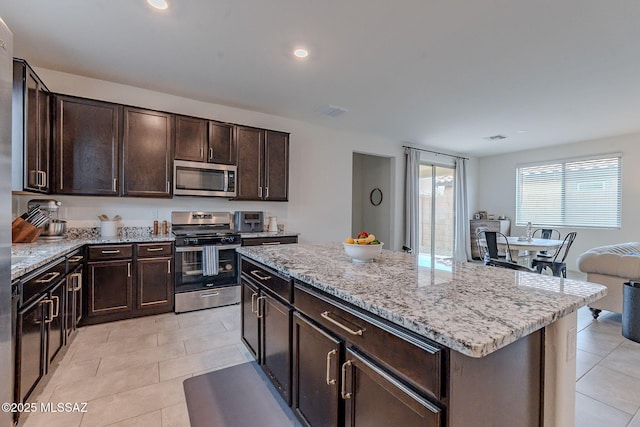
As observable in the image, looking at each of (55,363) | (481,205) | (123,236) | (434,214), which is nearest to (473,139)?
(434,214)

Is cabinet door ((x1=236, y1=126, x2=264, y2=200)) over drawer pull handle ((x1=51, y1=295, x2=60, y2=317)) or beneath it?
over

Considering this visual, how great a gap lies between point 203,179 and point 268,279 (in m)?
2.37

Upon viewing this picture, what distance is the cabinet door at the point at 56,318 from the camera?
2.05 meters

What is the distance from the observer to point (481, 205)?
7883 millimetres

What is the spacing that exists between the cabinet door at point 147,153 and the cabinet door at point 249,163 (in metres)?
0.85

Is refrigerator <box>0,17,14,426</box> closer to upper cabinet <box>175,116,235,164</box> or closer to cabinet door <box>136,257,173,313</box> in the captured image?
cabinet door <box>136,257,173,313</box>

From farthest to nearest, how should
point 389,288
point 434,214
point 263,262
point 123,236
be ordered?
point 434,214, point 123,236, point 263,262, point 389,288

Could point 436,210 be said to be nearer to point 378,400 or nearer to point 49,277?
point 378,400

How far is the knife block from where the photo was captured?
106 inches

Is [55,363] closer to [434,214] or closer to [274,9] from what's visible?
[274,9]

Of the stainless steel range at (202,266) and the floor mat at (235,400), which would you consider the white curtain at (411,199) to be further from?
the floor mat at (235,400)

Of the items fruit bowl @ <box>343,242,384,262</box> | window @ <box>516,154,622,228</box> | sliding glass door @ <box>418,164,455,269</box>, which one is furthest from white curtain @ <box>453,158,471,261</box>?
fruit bowl @ <box>343,242,384,262</box>

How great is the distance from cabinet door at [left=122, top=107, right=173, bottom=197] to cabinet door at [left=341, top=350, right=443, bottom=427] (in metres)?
3.19

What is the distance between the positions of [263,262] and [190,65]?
235cm
